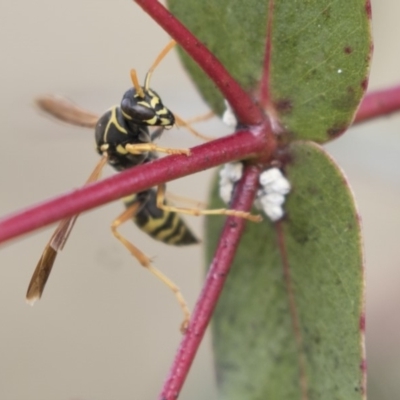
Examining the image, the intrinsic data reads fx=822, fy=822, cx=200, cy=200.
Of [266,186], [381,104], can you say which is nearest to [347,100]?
[266,186]

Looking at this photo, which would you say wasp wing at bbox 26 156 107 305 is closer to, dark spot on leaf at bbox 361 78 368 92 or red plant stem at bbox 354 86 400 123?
dark spot on leaf at bbox 361 78 368 92

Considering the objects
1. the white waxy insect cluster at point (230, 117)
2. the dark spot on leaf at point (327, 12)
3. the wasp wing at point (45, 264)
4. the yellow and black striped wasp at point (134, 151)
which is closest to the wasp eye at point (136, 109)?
the yellow and black striped wasp at point (134, 151)

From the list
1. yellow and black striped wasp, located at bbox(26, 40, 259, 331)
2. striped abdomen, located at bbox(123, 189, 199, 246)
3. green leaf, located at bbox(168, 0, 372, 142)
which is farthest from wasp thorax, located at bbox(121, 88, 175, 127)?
striped abdomen, located at bbox(123, 189, 199, 246)

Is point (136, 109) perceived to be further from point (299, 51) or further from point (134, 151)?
point (299, 51)

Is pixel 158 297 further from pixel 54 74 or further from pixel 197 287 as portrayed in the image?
pixel 54 74

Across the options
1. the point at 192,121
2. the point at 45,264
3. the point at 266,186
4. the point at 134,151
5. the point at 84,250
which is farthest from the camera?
the point at 84,250

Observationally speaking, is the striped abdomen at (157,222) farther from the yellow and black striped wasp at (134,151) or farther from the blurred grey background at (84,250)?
the blurred grey background at (84,250)
